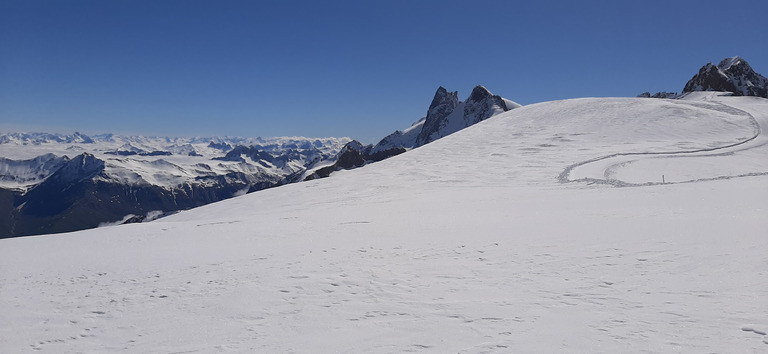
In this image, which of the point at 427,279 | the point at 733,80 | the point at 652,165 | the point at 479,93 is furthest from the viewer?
the point at 479,93

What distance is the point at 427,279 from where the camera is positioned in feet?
33.6

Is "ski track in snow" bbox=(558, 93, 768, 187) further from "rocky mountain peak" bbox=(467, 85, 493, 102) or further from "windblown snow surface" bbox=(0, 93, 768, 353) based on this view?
"rocky mountain peak" bbox=(467, 85, 493, 102)

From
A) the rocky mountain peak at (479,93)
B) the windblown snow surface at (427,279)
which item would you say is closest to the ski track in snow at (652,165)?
the windblown snow surface at (427,279)

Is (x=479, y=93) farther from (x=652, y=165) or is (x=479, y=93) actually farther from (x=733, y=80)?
(x=652, y=165)

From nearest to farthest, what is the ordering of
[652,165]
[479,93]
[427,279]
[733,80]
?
[427,279]
[652,165]
[733,80]
[479,93]

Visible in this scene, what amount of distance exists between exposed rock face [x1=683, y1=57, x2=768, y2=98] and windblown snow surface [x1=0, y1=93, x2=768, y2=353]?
98.2 m

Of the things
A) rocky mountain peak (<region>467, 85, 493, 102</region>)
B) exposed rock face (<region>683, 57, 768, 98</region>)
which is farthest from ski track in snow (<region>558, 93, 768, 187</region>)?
rocky mountain peak (<region>467, 85, 493, 102</region>)

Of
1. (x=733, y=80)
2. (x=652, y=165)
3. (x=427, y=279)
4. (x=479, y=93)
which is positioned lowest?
(x=427, y=279)

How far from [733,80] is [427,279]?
4998 inches

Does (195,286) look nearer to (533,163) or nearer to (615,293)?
(615,293)

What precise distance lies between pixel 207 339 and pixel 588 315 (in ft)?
25.0

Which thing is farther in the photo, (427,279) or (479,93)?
(479,93)

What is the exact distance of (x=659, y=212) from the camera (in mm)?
15406

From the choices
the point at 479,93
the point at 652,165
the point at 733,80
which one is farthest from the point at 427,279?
the point at 479,93
